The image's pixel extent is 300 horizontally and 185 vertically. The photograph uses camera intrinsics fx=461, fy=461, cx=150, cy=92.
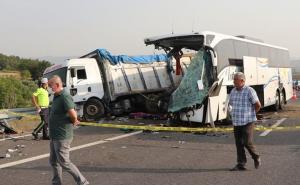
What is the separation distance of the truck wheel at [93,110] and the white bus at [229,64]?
13.4 feet

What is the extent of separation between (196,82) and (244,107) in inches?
238

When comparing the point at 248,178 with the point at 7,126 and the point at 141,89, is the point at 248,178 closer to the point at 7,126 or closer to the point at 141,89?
the point at 7,126

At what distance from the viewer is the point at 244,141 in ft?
27.1

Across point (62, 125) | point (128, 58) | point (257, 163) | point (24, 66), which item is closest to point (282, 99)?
point (128, 58)

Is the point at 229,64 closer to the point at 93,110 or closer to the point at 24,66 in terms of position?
the point at 93,110

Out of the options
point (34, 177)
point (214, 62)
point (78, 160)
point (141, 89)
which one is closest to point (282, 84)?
point (141, 89)

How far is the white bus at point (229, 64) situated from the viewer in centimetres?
1445

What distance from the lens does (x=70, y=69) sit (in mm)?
19125

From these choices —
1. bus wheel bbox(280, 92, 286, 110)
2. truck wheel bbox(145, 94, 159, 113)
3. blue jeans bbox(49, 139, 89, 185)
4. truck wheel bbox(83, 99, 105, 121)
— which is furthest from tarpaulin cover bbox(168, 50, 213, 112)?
bus wheel bbox(280, 92, 286, 110)

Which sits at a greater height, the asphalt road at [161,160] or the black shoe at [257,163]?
the black shoe at [257,163]

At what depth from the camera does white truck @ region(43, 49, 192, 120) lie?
19203 mm

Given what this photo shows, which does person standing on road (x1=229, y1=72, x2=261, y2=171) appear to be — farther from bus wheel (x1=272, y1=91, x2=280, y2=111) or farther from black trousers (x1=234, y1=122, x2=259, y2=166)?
bus wheel (x1=272, y1=91, x2=280, y2=111)

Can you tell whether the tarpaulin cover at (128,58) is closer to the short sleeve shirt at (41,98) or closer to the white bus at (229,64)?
the white bus at (229,64)

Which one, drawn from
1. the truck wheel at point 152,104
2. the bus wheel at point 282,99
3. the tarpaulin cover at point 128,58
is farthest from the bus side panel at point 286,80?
the truck wheel at point 152,104
